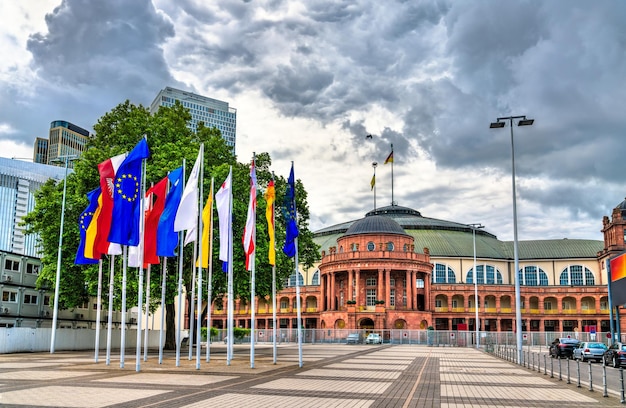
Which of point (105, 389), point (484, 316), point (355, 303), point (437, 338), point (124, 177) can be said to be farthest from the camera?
point (484, 316)

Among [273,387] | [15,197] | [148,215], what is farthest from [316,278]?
[15,197]

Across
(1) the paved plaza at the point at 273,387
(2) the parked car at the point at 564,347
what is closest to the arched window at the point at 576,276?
(2) the parked car at the point at 564,347

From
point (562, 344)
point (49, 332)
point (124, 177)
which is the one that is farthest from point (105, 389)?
point (562, 344)

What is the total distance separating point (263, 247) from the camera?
4156cm

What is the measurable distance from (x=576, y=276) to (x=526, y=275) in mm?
8942

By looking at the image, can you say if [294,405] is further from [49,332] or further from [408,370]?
[49,332]

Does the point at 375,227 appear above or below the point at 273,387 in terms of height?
above

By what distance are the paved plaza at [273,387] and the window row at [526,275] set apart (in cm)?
8156

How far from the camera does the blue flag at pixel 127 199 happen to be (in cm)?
2770

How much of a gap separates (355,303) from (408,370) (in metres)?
60.8

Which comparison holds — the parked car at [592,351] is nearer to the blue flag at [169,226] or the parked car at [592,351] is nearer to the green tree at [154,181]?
the green tree at [154,181]

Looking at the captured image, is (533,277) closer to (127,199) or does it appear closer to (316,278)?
(316,278)

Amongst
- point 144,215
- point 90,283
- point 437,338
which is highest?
point 144,215

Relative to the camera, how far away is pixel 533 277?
118 metres
